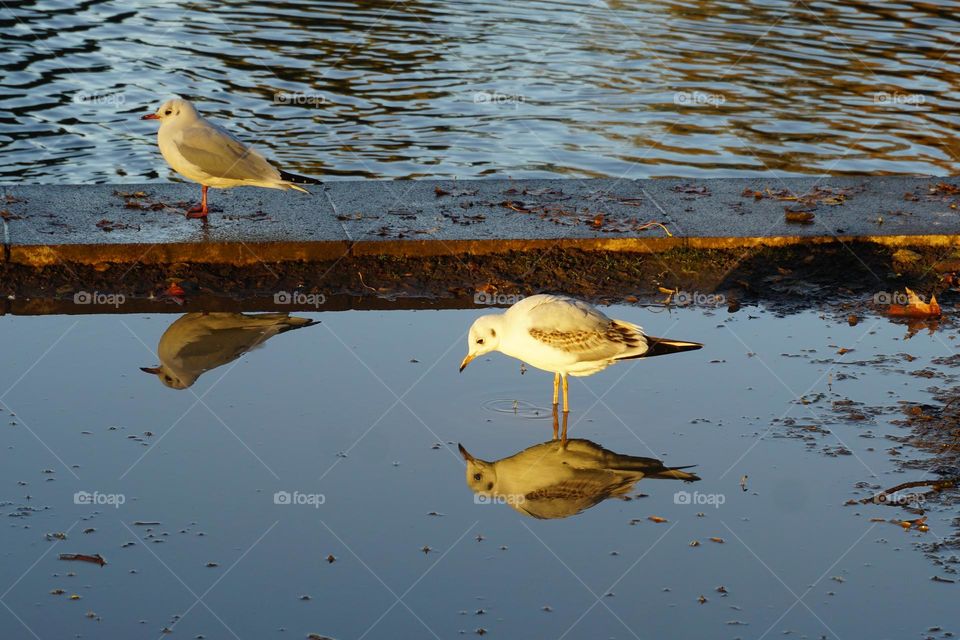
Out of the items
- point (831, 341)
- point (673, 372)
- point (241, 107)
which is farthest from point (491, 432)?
point (241, 107)

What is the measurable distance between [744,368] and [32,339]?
14.1 ft

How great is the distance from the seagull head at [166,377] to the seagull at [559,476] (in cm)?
175

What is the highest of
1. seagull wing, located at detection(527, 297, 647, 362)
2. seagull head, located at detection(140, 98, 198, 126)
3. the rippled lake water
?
seagull head, located at detection(140, 98, 198, 126)

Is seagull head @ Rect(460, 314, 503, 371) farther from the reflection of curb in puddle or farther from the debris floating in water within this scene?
the debris floating in water

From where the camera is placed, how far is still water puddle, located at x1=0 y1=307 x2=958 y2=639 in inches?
215

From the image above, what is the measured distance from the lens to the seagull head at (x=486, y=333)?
7.22 metres

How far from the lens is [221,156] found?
958cm

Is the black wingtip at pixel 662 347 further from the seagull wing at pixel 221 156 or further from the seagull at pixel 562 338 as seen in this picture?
the seagull wing at pixel 221 156

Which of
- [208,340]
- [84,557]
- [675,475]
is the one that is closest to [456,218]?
[208,340]

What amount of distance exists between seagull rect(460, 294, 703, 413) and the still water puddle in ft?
1.16

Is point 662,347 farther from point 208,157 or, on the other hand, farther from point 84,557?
point 208,157

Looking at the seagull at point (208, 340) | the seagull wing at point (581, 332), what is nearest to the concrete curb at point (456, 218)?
the seagull at point (208, 340)

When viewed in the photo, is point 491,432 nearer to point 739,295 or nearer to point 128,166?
point 739,295

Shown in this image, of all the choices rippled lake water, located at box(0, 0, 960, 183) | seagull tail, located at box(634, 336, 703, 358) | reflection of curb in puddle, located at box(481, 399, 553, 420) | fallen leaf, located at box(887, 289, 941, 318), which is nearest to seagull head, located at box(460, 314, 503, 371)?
reflection of curb in puddle, located at box(481, 399, 553, 420)
